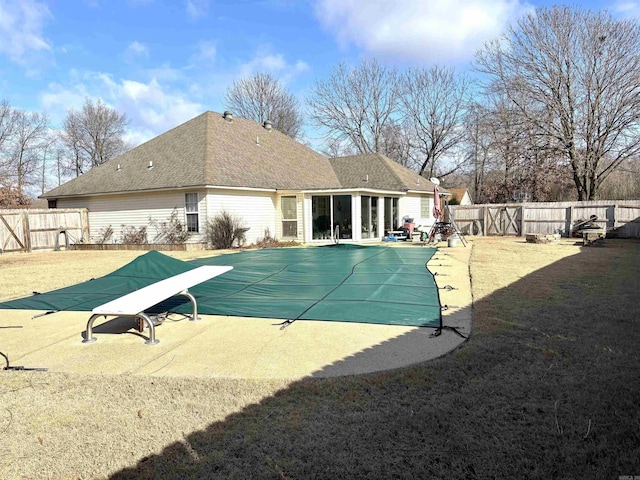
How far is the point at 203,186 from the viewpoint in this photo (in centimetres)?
1716

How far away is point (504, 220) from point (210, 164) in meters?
16.2

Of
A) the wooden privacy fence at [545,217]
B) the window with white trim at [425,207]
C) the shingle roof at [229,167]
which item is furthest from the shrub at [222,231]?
the wooden privacy fence at [545,217]

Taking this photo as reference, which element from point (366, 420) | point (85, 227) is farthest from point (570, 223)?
point (85, 227)

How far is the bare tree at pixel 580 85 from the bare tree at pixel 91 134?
40560 millimetres

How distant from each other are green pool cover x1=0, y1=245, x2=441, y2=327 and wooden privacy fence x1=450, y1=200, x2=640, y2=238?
13992 mm

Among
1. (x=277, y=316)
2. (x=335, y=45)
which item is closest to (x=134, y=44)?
(x=335, y=45)

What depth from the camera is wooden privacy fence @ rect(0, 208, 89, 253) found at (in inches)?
722

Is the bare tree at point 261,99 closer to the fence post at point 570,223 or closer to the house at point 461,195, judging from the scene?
the house at point 461,195

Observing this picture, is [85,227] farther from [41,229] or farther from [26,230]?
[26,230]

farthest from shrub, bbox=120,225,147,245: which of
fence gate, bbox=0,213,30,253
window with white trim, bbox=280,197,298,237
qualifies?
window with white trim, bbox=280,197,298,237

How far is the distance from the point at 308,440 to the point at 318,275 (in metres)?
6.59

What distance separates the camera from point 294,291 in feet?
26.4

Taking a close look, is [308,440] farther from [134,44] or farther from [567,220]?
[567,220]

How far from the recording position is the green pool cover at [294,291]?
6.51 metres
